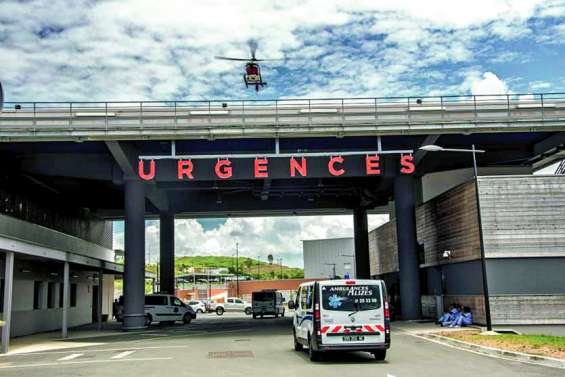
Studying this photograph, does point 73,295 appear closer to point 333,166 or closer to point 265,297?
point 265,297

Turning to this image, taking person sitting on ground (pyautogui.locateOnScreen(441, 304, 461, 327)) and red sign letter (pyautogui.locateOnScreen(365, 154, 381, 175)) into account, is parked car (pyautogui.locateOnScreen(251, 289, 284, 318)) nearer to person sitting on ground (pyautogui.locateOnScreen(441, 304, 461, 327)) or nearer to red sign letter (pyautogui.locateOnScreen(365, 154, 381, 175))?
red sign letter (pyautogui.locateOnScreen(365, 154, 381, 175))

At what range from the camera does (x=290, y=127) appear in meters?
31.2

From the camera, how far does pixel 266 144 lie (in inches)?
1417

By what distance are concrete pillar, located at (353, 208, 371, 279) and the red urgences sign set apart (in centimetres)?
1766

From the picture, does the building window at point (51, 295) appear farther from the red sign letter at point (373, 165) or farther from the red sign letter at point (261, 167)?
the red sign letter at point (373, 165)

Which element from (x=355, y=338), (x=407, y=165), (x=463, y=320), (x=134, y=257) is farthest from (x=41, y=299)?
(x=355, y=338)

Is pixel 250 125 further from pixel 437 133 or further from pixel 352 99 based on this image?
pixel 437 133

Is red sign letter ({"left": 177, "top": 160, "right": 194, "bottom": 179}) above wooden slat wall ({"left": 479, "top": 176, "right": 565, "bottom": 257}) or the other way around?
above

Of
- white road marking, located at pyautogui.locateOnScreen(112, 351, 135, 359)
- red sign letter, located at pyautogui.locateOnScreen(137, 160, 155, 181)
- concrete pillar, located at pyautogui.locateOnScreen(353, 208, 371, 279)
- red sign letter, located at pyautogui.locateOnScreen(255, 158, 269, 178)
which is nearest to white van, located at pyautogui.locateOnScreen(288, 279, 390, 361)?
white road marking, located at pyautogui.locateOnScreen(112, 351, 135, 359)

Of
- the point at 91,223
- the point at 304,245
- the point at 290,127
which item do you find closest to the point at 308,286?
the point at 290,127

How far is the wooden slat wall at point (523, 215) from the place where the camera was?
27688 millimetres

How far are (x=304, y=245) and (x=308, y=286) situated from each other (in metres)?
86.5

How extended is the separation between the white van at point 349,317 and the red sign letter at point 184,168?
684 inches

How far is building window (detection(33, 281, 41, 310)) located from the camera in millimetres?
35906
